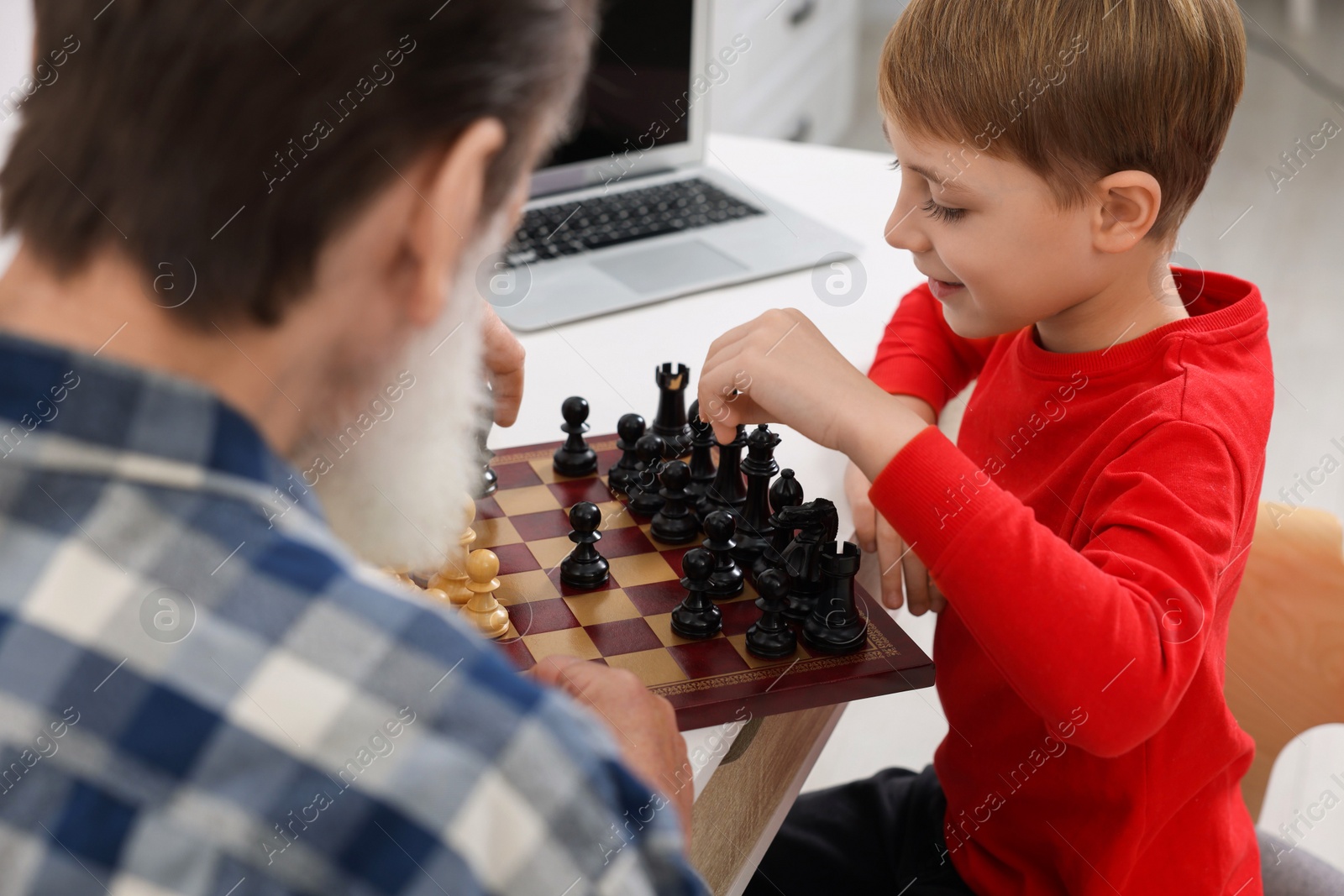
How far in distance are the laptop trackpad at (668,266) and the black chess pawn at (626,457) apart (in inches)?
20.4

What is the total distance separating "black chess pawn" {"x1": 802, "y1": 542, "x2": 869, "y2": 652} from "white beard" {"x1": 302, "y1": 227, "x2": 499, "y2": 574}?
A: 349mm

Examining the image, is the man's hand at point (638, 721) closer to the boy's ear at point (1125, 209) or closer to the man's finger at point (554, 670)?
the man's finger at point (554, 670)

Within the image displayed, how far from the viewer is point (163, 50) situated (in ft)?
1.72

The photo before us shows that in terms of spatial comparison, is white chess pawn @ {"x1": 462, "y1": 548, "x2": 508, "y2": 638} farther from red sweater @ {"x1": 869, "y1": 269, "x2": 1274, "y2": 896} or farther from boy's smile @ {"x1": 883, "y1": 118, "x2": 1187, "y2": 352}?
boy's smile @ {"x1": 883, "y1": 118, "x2": 1187, "y2": 352}

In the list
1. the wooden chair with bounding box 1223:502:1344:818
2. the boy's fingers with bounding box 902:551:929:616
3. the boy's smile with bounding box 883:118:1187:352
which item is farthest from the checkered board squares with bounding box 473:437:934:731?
the wooden chair with bounding box 1223:502:1344:818

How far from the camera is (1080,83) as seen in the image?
3.51 feet

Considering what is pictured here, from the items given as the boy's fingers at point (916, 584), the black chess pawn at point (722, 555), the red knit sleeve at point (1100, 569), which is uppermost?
the black chess pawn at point (722, 555)

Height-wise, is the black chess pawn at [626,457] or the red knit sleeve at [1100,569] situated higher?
the black chess pawn at [626,457]

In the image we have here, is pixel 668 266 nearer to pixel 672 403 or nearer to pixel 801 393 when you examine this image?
pixel 672 403

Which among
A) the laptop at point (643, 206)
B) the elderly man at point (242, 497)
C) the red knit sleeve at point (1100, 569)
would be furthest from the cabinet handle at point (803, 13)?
the elderly man at point (242, 497)

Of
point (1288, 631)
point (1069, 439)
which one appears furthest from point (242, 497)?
point (1288, 631)

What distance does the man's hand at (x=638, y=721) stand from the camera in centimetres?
78

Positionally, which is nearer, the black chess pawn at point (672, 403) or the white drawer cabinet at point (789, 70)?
the black chess pawn at point (672, 403)

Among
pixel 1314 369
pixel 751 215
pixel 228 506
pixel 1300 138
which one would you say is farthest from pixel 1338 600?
pixel 1300 138
